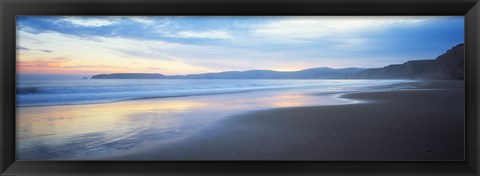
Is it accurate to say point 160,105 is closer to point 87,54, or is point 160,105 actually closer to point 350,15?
point 87,54

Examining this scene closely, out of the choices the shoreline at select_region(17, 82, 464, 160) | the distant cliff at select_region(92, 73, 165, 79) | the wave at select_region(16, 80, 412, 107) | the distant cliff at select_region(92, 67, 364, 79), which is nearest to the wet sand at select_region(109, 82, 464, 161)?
the shoreline at select_region(17, 82, 464, 160)

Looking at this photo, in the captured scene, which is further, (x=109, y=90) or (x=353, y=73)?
(x=109, y=90)

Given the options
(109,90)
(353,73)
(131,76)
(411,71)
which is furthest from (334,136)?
(109,90)

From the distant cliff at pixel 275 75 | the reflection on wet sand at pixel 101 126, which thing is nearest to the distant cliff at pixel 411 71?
the distant cliff at pixel 275 75

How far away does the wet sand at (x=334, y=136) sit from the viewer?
1.48m

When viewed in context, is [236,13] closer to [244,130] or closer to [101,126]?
[244,130]

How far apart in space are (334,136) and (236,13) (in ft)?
3.21

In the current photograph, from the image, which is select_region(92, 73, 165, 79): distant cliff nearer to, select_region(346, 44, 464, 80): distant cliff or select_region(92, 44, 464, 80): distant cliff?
→ select_region(92, 44, 464, 80): distant cliff

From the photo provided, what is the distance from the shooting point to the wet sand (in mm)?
1479

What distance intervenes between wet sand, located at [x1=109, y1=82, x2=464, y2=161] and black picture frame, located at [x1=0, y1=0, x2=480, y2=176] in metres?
0.08

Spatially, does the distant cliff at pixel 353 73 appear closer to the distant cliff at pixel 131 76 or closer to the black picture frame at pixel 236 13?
the distant cliff at pixel 131 76

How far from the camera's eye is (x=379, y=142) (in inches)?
63.6

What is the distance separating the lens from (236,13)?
4.40 ft

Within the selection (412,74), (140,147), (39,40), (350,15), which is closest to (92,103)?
(39,40)
